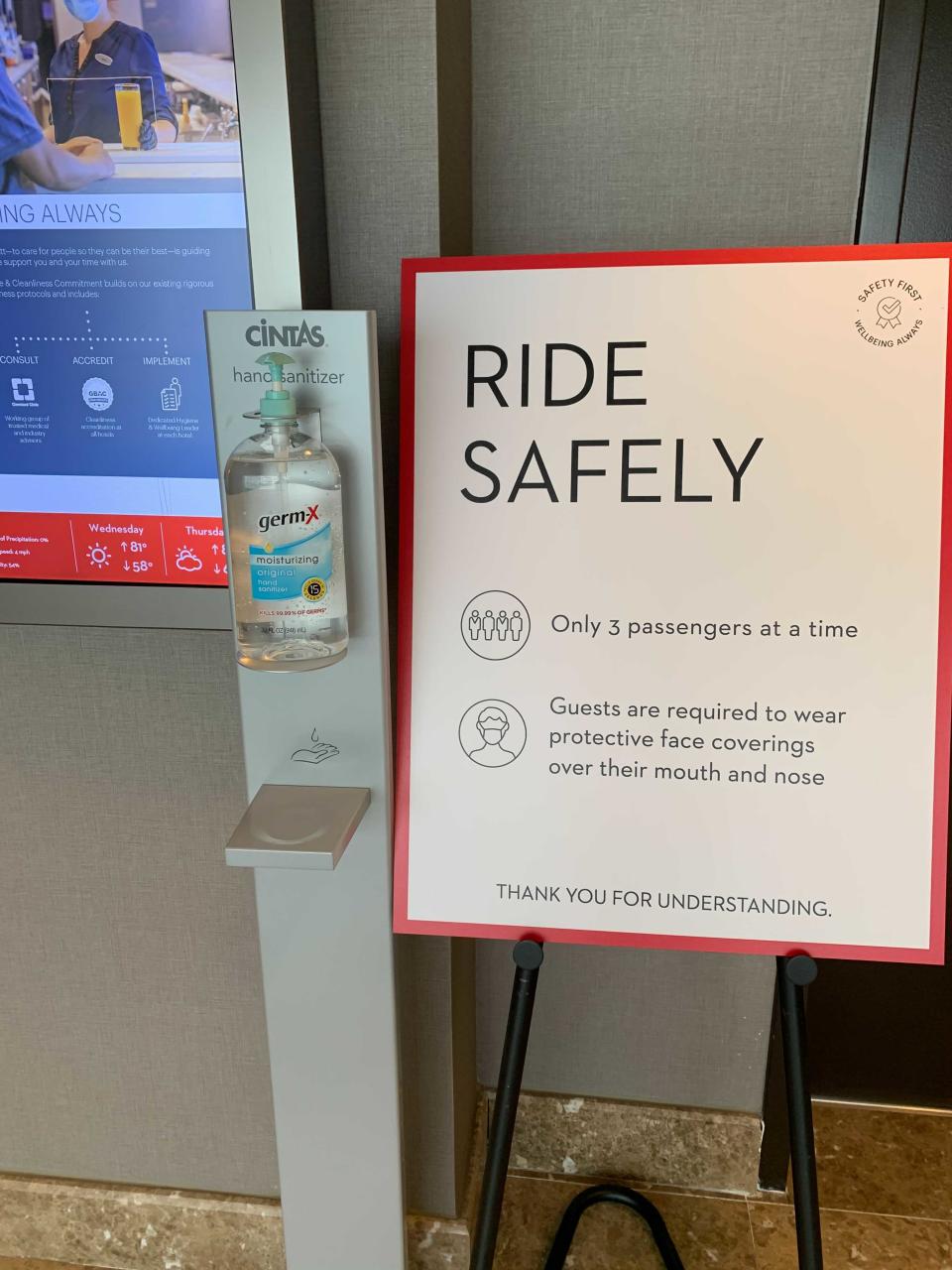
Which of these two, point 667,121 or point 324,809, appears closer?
point 324,809

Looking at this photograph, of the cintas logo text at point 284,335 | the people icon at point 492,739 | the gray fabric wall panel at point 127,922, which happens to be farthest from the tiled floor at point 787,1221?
the cintas logo text at point 284,335

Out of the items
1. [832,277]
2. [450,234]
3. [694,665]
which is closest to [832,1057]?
[694,665]

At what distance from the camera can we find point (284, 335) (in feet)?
3.05

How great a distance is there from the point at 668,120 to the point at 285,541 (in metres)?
0.77

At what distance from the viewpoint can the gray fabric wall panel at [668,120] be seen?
1.18 metres

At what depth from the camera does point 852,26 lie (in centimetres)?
117

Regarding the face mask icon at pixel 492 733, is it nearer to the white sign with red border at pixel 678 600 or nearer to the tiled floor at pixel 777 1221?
the white sign with red border at pixel 678 600

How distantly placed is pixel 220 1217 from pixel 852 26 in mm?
1898

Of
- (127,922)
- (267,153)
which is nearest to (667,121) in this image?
(267,153)

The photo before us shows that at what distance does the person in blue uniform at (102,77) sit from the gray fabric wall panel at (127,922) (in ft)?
1.96

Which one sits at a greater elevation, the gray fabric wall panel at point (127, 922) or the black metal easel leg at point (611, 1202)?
the gray fabric wall panel at point (127, 922)

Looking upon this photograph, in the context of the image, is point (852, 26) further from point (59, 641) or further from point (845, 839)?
point (59, 641)

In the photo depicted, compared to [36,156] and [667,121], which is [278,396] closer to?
[36,156]

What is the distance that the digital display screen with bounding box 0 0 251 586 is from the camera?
99 cm
